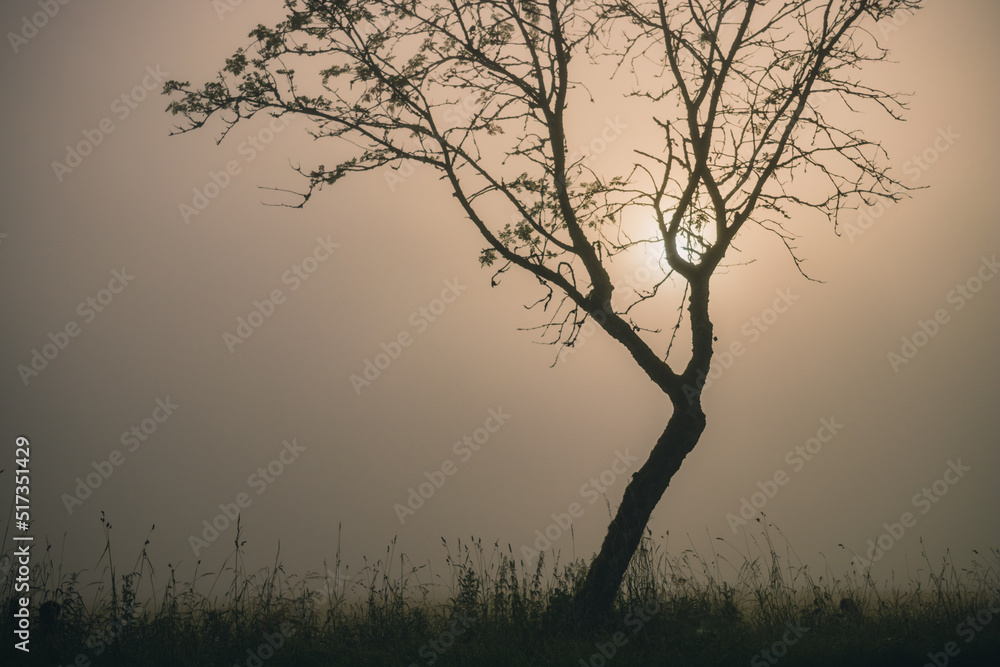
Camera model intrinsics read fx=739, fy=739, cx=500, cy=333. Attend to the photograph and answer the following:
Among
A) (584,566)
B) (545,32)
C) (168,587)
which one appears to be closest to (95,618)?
(168,587)

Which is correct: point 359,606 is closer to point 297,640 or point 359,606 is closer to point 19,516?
point 297,640

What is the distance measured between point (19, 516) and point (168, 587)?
2.03 metres

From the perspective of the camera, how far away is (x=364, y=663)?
6.97 meters

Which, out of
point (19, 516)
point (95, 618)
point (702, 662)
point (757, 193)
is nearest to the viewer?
point (702, 662)

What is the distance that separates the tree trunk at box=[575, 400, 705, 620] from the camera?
8.39 metres

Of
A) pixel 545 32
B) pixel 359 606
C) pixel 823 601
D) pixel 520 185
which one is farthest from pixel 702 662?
pixel 545 32

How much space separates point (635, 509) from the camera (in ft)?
28.5

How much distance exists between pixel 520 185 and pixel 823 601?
6.03 metres

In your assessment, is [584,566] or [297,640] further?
[584,566]

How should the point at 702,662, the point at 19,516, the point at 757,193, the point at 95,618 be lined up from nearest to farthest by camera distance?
1. the point at 702,662
2. the point at 95,618
3. the point at 19,516
4. the point at 757,193

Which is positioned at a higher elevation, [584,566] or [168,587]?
[168,587]

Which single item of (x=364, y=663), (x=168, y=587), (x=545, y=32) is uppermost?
(x=545, y=32)

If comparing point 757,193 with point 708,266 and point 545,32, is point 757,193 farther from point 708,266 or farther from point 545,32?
point 545,32

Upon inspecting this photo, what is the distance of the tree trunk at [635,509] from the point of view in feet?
27.5
